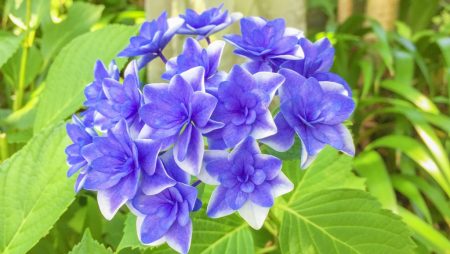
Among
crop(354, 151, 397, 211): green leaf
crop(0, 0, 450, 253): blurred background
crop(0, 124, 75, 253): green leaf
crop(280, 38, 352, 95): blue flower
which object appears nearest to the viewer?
crop(280, 38, 352, 95): blue flower

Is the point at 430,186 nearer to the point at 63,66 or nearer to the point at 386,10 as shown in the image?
the point at 386,10

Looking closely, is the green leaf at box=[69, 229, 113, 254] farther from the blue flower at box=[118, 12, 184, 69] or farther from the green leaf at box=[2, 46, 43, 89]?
the green leaf at box=[2, 46, 43, 89]

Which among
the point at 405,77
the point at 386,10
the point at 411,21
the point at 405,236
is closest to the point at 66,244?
the point at 405,236

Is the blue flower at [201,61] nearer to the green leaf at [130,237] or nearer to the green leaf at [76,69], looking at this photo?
the green leaf at [130,237]

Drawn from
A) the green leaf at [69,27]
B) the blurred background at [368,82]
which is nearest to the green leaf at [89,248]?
the blurred background at [368,82]

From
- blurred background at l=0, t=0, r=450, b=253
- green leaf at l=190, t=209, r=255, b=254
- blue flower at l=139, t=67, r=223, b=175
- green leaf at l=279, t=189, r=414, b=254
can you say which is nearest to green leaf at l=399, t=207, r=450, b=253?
blurred background at l=0, t=0, r=450, b=253
